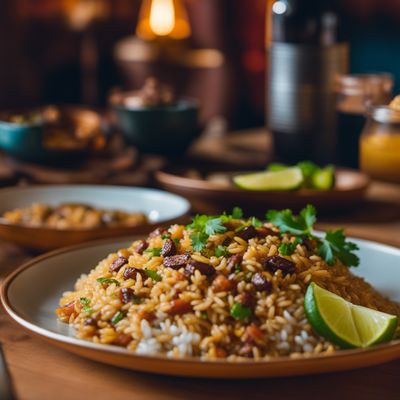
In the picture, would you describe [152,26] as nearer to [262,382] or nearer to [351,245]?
[351,245]

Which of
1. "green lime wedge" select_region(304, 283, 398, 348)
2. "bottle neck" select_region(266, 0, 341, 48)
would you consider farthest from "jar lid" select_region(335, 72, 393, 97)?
"green lime wedge" select_region(304, 283, 398, 348)

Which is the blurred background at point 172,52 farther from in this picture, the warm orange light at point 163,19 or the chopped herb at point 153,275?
the chopped herb at point 153,275

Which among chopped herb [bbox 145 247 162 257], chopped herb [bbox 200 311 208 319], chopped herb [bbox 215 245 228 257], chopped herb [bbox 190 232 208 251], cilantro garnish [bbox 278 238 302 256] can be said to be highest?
chopped herb [bbox 190 232 208 251]

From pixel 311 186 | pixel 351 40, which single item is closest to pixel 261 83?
pixel 351 40

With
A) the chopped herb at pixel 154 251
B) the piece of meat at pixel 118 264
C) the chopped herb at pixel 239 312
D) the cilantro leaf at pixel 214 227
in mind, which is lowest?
the chopped herb at pixel 239 312

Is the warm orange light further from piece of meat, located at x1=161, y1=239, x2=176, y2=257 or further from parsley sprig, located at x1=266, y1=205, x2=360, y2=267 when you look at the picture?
piece of meat, located at x1=161, y1=239, x2=176, y2=257


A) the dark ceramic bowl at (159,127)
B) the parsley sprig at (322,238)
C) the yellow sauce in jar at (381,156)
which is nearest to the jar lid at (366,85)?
the yellow sauce in jar at (381,156)
